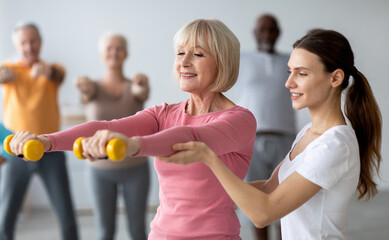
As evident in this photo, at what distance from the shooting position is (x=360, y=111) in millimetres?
1311

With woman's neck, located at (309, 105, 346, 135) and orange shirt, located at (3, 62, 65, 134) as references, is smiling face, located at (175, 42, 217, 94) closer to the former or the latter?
woman's neck, located at (309, 105, 346, 135)

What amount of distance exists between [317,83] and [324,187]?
0.84 feet

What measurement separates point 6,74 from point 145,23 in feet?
7.46

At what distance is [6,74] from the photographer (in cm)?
286

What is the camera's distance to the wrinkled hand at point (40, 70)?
2900 mm

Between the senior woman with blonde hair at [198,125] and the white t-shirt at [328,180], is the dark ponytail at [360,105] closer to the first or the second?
the white t-shirt at [328,180]

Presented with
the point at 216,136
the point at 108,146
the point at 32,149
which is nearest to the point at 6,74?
the point at 32,149

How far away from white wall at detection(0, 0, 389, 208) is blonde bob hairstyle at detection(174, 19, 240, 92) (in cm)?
355

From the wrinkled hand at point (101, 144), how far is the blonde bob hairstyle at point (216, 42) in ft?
1.33

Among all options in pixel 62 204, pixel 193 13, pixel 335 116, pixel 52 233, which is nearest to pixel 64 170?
pixel 62 204

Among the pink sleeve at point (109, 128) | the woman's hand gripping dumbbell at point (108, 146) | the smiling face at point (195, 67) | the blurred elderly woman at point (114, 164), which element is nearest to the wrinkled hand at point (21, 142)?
the pink sleeve at point (109, 128)

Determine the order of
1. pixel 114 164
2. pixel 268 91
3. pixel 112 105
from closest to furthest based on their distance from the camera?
pixel 114 164, pixel 112 105, pixel 268 91

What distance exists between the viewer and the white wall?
4.79 m

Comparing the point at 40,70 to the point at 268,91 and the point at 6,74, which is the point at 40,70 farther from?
the point at 268,91
